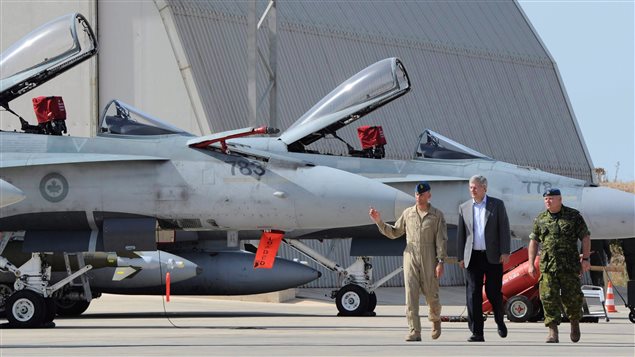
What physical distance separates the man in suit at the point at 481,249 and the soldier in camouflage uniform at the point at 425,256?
222 millimetres

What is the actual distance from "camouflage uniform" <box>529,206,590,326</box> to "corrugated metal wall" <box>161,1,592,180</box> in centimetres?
1779

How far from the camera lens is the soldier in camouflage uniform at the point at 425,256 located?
1188 cm

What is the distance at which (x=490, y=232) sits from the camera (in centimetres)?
1186

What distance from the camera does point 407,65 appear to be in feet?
113

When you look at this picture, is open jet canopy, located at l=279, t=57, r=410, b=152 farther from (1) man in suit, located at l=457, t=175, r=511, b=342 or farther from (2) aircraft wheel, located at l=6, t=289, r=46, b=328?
(1) man in suit, located at l=457, t=175, r=511, b=342

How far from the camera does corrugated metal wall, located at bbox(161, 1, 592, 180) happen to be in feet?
99.0

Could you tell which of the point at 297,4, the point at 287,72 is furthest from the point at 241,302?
the point at 297,4

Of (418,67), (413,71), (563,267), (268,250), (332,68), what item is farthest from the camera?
(418,67)

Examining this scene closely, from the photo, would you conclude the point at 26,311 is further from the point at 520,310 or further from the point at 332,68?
the point at 332,68

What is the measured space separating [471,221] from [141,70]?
18.9m

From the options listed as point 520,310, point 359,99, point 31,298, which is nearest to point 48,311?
point 31,298

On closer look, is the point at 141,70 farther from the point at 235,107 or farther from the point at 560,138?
the point at 560,138

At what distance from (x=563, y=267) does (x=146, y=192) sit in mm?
6449

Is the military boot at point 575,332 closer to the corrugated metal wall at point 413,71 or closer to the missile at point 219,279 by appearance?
the missile at point 219,279
